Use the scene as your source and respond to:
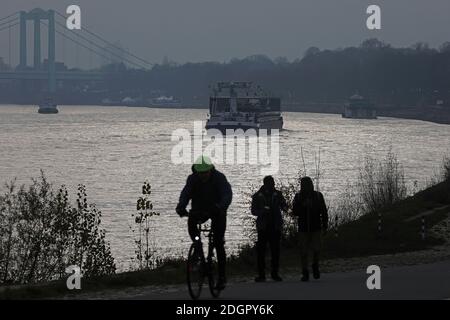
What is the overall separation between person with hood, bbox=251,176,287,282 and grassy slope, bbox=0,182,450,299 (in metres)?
1.03

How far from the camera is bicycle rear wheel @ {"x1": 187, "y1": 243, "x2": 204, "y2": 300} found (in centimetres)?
1022

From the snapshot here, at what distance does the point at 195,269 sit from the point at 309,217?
2.70 m

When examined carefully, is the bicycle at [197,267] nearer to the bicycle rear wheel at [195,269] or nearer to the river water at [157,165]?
the bicycle rear wheel at [195,269]

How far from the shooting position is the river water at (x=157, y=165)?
3173cm

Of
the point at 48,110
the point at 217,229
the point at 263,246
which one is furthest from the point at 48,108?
the point at 217,229

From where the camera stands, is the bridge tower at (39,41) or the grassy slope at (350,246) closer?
the grassy slope at (350,246)

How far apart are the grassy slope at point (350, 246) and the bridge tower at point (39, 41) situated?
140 meters

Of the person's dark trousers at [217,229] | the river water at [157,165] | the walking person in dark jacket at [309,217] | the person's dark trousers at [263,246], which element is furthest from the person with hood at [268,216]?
the river water at [157,165]

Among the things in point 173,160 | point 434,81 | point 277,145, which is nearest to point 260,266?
point 173,160

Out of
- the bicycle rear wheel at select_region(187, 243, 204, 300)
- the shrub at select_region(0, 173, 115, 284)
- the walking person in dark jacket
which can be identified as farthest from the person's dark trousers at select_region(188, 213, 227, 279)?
the shrub at select_region(0, 173, 115, 284)

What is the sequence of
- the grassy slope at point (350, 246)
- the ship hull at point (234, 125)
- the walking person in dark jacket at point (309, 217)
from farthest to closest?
1. the ship hull at point (234, 125)
2. the walking person in dark jacket at point (309, 217)
3. the grassy slope at point (350, 246)

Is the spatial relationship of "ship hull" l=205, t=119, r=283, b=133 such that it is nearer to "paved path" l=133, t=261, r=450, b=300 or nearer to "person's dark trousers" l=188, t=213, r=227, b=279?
"paved path" l=133, t=261, r=450, b=300

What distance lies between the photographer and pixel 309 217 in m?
12.7
